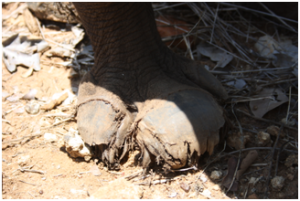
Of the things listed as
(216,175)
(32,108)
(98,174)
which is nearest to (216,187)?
(216,175)

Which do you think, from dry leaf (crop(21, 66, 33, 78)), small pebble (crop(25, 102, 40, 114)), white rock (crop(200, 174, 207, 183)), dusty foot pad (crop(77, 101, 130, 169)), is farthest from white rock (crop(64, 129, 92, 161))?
dry leaf (crop(21, 66, 33, 78))

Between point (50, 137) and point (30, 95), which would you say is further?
point (30, 95)

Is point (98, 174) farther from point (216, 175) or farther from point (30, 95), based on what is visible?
point (30, 95)

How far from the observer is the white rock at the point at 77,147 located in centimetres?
141

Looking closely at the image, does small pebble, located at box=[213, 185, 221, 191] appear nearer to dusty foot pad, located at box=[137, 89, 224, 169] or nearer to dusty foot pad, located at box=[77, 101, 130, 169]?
dusty foot pad, located at box=[137, 89, 224, 169]

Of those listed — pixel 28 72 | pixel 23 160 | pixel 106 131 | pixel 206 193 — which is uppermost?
pixel 28 72

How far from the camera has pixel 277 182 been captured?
4.11ft

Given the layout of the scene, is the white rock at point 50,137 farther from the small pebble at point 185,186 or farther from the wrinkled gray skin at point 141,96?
the small pebble at point 185,186


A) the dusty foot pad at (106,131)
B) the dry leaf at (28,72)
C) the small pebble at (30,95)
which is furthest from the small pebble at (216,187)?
the dry leaf at (28,72)

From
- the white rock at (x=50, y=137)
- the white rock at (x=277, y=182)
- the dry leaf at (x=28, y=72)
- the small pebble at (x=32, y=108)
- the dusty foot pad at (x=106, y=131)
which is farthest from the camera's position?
the dry leaf at (x=28, y=72)

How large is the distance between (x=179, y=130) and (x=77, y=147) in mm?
490

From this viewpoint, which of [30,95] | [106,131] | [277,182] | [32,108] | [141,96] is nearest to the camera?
[277,182]

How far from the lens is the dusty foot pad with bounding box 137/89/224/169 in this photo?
1.27 meters

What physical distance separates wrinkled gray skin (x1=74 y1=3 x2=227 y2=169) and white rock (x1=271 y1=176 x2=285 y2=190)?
0.28m
